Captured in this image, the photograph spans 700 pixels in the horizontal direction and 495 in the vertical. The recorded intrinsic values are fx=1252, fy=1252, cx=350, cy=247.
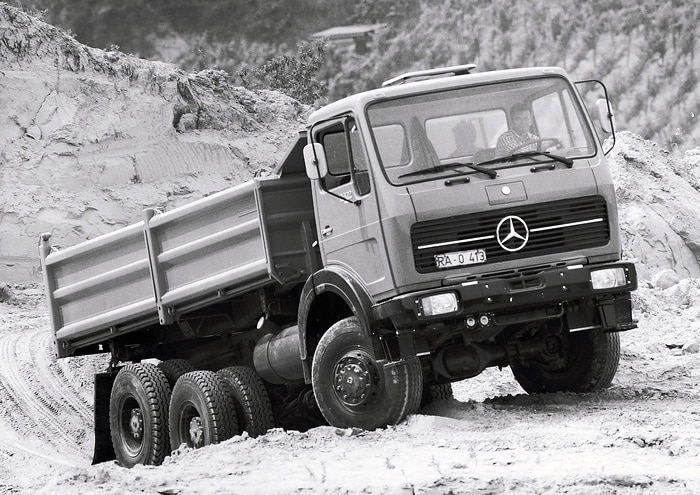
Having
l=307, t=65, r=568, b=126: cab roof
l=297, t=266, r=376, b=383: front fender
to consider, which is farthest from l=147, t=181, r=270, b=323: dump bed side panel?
l=307, t=65, r=568, b=126: cab roof

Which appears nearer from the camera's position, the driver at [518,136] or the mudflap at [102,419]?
the driver at [518,136]

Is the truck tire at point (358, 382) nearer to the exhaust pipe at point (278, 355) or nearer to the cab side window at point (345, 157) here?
the exhaust pipe at point (278, 355)

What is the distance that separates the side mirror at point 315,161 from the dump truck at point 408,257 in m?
0.02

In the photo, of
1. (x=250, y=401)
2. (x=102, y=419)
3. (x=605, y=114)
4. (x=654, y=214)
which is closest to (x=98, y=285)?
(x=102, y=419)

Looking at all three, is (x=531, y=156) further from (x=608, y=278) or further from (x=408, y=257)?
(x=408, y=257)

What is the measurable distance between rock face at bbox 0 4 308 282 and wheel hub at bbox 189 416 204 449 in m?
11.9

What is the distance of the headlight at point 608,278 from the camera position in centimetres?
891

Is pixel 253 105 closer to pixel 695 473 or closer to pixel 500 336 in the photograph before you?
pixel 500 336

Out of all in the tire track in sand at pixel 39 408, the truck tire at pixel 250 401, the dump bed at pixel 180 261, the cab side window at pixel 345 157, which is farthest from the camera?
the tire track in sand at pixel 39 408

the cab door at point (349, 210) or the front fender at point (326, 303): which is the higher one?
the cab door at point (349, 210)

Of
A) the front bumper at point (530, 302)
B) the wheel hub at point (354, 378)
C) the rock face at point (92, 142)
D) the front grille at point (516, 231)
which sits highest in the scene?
the rock face at point (92, 142)

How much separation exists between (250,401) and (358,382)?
157 cm

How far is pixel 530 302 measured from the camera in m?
8.78

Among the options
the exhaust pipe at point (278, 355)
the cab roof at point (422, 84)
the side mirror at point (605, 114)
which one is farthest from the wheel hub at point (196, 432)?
the side mirror at point (605, 114)
